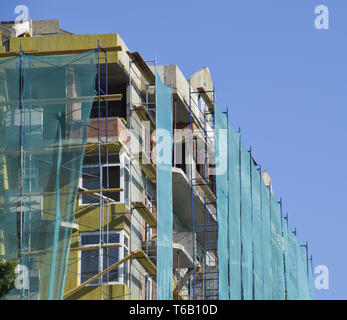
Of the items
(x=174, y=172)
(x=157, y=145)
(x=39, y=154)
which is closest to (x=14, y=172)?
(x=39, y=154)

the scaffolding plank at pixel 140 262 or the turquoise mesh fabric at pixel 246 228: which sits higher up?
the turquoise mesh fabric at pixel 246 228

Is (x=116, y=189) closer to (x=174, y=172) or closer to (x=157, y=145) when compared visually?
(x=157, y=145)

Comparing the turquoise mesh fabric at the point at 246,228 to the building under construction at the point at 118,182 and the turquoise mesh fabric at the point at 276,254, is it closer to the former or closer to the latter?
the building under construction at the point at 118,182

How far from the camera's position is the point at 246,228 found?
44375mm

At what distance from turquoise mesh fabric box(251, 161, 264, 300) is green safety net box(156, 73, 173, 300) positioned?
7.76m

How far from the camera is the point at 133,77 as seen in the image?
39.8 metres

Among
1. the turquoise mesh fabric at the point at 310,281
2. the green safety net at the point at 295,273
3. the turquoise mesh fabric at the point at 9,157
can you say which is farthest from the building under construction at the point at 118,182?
the turquoise mesh fabric at the point at 310,281

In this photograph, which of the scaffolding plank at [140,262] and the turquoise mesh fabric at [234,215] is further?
the turquoise mesh fabric at [234,215]

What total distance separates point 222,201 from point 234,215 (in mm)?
1959

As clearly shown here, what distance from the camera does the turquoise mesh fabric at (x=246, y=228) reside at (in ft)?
139

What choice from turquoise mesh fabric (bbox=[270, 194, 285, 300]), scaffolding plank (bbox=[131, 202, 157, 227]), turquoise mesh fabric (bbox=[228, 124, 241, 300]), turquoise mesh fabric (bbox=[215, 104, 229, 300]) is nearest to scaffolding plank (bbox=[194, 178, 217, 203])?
turquoise mesh fabric (bbox=[228, 124, 241, 300])

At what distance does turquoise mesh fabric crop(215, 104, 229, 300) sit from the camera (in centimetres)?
3888

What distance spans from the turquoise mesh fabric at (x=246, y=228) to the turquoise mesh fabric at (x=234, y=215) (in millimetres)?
703

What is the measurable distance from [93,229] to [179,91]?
832 cm
